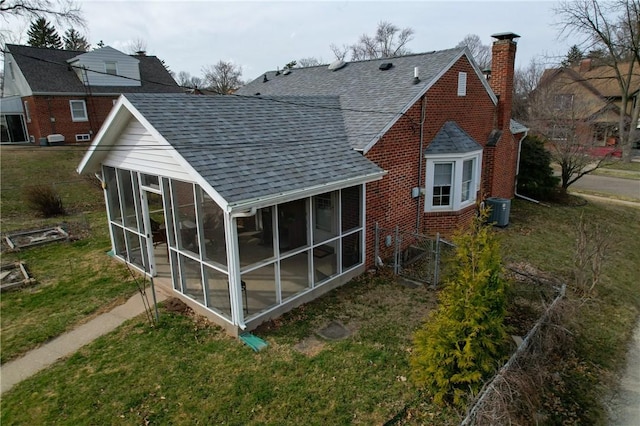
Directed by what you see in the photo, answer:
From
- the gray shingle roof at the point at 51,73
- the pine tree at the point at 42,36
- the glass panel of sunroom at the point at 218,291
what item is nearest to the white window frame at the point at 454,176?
the glass panel of sunroom at the point at 218,291

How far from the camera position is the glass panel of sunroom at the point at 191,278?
8148 millimetres

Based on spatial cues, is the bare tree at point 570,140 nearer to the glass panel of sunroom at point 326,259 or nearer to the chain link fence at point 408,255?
the chain link fence at point 408,255

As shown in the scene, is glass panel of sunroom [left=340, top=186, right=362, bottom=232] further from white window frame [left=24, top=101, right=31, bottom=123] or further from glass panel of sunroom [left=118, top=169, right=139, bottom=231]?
white window frame [left=24, top=101, right=31, bottom=123]

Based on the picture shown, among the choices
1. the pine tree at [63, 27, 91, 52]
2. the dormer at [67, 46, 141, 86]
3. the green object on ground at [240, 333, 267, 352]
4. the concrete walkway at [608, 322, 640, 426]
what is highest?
the pine tree at [63, 27, 91, 52]

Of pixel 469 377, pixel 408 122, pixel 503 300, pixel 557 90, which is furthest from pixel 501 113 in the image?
pixel 557 90

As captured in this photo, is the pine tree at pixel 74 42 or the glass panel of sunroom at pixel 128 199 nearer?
the glass panel of sunroom at pixel 128 199

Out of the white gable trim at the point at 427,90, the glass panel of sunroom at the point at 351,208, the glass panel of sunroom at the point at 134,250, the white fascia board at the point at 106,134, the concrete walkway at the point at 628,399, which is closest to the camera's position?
the concrete walkway at the point at 628,399

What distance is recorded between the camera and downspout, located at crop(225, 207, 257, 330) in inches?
260

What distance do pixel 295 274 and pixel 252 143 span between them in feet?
9.96

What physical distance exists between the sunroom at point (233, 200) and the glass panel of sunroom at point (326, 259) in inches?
1.0

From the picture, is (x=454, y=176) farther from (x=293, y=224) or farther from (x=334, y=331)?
(x=334, y=331)

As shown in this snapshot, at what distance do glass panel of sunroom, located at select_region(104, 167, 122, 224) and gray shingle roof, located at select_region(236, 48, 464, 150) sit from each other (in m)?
6.30

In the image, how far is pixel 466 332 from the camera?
520cm

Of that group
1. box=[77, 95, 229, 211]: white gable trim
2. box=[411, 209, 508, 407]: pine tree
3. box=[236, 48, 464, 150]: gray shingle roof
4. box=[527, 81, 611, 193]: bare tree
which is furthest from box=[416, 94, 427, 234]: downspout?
box=[527, 81, 611, 193]: bare tree
